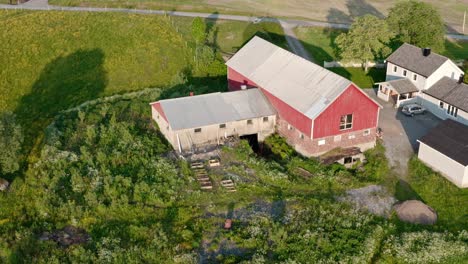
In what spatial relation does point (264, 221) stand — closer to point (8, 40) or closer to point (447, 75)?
point (447, 75)

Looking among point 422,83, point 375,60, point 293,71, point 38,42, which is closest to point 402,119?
point 422,83

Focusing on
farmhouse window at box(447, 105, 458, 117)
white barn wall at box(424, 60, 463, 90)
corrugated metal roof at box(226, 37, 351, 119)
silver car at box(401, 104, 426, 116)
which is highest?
corrugated metal roof at box(226, 37, 351, 119)

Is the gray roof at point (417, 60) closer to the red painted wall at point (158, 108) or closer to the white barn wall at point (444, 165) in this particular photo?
the white barn wall at point (444, 165)

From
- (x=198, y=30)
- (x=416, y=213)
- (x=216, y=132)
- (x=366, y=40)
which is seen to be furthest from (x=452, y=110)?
(x=198, y=30)

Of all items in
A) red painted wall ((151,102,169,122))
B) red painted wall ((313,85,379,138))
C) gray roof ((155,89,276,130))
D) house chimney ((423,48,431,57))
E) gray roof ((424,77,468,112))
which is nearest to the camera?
red painted wall ((313,85,379,138))

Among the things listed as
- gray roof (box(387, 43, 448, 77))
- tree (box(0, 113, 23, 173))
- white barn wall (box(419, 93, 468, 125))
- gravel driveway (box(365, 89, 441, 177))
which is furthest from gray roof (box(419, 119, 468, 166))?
tree (box(0, 113, 23, 173))

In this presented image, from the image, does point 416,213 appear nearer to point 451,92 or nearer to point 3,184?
point 451,92

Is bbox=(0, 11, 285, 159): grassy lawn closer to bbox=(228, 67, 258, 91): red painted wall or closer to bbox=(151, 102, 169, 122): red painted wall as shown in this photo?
bbox=(228, 67, 258, 91): red painted wall
